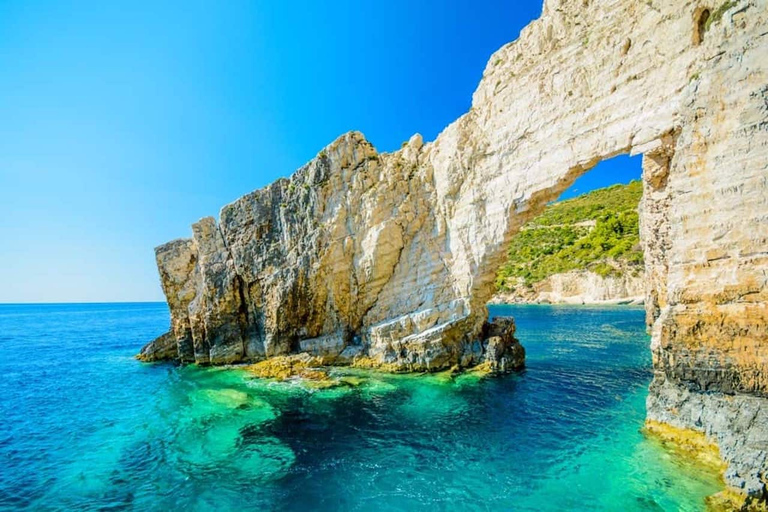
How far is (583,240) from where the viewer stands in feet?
259

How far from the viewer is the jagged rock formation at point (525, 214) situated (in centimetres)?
1002

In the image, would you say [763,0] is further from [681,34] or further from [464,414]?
[464,414]

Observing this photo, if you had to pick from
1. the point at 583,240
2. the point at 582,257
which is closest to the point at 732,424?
the point at 582,257

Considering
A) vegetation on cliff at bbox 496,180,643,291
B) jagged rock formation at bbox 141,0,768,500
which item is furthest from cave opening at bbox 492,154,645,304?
jagged rock formation at bbox 141,0,768,500

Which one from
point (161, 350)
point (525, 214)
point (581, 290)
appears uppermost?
point (525, 214)

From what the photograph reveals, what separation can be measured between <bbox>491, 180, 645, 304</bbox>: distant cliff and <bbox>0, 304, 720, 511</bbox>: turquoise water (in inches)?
2009

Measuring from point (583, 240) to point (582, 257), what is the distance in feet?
24.4

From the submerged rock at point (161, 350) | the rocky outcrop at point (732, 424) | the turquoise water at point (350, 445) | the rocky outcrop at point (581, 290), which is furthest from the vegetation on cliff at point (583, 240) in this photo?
the submerged rock at point (161, 350)

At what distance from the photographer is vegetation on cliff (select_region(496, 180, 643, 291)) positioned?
2705 inches

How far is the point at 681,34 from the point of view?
1208 cm

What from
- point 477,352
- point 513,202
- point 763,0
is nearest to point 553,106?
point 513,202

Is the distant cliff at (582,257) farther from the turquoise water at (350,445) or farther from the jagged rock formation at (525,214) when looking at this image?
the jagged rock formation at (525,214)

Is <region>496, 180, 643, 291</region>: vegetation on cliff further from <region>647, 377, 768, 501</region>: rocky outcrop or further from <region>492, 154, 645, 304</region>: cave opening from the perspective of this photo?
<region>647, 377, 768, 501</region>: rocky outcrop

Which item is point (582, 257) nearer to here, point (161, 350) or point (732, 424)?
point (732, 424)
